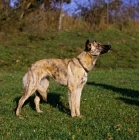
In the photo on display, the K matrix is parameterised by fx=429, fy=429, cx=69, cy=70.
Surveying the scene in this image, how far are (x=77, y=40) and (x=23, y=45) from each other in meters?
4.34

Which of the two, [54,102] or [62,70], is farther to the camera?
[54,102]

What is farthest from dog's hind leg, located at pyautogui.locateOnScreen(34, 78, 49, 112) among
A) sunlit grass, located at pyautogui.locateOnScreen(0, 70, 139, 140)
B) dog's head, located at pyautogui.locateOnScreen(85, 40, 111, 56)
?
dog's head, located at pyautogui.locateOnScreen(85, 40, 111, 56)

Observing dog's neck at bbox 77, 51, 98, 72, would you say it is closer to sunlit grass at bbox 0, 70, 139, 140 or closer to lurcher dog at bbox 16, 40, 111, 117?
lurcher dog at bbox 16, 40, 111, 117

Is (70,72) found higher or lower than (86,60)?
lower

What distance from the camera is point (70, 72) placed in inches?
393

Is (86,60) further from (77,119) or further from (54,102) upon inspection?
(54,102)

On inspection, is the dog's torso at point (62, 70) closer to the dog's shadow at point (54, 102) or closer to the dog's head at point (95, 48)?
the dog's head at point (95, 48)

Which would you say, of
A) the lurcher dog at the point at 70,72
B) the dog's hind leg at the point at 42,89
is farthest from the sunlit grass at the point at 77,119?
the lurcher dog at the point at 70,72

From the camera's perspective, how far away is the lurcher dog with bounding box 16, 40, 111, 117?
391 inches

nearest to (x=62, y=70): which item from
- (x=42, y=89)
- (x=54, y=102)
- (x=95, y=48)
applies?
(x=42, y=89)

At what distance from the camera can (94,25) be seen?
36.0 meters

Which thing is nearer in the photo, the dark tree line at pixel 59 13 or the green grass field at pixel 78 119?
the green grass field at pixel 78 119

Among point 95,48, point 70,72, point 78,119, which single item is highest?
point 95,48

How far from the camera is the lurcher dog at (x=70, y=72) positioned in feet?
32.6
